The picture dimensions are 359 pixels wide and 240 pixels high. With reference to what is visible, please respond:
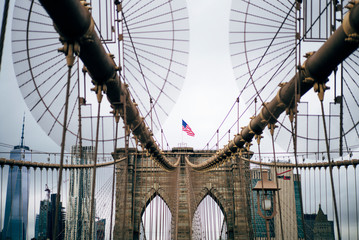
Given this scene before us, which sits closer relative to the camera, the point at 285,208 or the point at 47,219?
the point at 47,219

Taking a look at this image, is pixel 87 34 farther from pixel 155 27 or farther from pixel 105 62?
pixel 155 27

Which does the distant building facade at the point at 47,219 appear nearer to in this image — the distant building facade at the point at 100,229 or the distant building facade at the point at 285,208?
the distant building facade at the point at 100,229

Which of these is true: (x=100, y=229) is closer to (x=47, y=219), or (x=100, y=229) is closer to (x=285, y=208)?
(x=47, y=219)

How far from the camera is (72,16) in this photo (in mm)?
3385

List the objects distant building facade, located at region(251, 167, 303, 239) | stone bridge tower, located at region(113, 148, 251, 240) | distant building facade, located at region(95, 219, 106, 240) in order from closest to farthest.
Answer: distant building facade, located at region(251, 167, 303, 239)
distant building facade, located at region(95, 219, 106, 240)
stone bridge tower, located at region(113, 148, 251, 240)

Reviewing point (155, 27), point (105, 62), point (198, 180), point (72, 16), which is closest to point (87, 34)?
point (72, 16)

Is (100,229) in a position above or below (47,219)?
below

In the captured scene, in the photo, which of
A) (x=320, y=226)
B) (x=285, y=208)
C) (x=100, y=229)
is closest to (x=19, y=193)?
(x=100, y=229)

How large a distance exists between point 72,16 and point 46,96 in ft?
6.63

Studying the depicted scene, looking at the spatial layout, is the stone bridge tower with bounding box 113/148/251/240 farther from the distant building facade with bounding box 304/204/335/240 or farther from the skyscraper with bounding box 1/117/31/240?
the skyscraper with bounding box 1/117/31/240

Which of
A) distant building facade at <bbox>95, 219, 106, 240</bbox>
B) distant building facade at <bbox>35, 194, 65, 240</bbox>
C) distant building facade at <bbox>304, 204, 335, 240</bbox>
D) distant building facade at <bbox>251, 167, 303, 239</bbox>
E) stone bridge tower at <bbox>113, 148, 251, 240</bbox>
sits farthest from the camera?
stone bridge tower at <bbox>113, 148, 251, 240</bbox>

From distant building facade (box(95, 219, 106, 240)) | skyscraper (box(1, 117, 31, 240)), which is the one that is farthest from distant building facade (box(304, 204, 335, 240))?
distant building facade (box(95, 219, 106, 240))

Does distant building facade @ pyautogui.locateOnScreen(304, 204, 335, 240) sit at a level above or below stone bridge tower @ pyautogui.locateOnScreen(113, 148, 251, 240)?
below

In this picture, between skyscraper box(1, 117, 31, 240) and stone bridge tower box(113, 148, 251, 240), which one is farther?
stone bridge tower box(113, 148, 251, 240)
